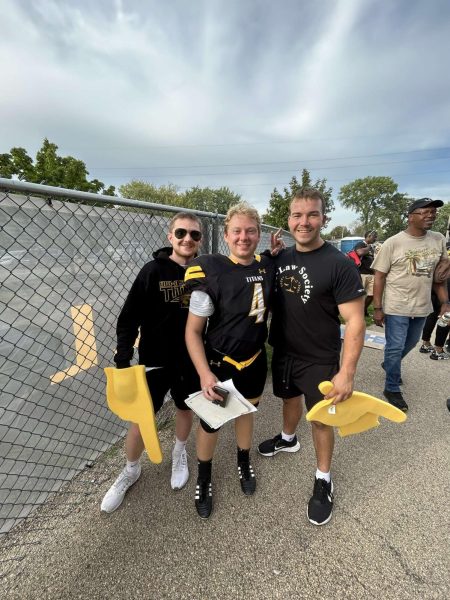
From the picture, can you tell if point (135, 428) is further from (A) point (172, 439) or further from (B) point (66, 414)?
(A) point (172, 439)

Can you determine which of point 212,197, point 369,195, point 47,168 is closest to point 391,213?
point 369,195

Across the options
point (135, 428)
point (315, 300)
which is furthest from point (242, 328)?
point (135, 428)

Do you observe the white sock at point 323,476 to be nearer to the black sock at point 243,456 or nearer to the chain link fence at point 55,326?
the black sock at point 243,456

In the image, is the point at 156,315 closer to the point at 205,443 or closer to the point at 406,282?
the point at 205,443

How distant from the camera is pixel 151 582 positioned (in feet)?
4.83

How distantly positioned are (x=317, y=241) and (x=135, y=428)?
181 centimetres

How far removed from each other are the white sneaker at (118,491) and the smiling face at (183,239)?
159 centimetres

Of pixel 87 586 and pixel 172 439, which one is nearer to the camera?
pixel 87 586

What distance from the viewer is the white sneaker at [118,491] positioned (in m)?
1.87

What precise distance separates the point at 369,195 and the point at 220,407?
270ft

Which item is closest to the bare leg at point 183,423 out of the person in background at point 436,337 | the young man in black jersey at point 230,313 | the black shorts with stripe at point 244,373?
the young man in black jersey at point 230,313

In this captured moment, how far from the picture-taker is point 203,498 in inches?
74.7

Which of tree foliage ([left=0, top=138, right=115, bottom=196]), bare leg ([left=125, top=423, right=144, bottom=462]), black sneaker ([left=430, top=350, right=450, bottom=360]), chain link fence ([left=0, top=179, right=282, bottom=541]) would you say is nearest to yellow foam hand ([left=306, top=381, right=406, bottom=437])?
bare leg ([left=125, top=423, right=144, bottom=462])

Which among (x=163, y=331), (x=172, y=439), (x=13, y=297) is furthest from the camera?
(x=172, y=439)
